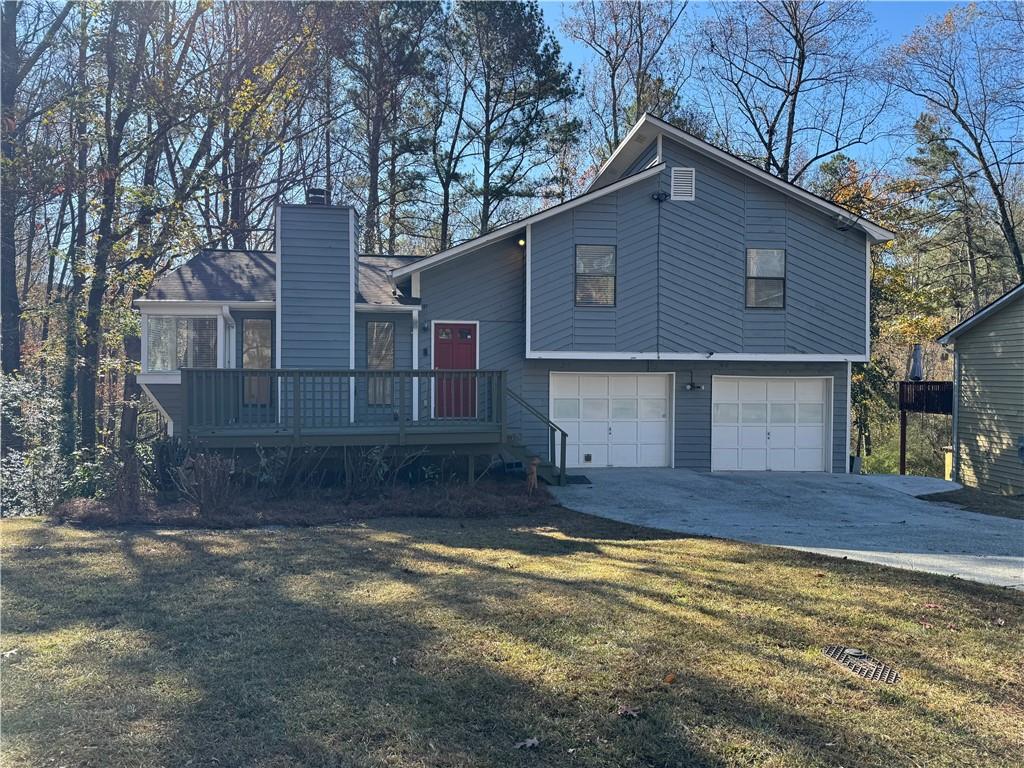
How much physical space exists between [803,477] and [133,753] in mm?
12889

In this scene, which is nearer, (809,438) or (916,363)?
(809,438)

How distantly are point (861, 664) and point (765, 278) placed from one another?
428 inches

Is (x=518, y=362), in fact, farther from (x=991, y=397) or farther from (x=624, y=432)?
(x=991, y=397)

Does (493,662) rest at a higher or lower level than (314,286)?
lower

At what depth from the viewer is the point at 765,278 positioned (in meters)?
14.0

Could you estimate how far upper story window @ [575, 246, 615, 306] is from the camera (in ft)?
44.2

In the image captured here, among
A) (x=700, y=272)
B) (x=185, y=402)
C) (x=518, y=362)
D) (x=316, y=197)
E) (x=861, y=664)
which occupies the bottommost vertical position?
(x=861, y=664)

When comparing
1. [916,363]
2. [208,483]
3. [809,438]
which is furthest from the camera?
[916,363]

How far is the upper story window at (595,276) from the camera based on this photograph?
44.2 ft

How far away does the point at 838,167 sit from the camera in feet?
77.3

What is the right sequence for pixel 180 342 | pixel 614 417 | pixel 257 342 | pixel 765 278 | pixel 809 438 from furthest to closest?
1. pixel 809 438
2. pixel 614 417
3. pixel 765 278
4. pixel 257 342
5. pixel 180 342

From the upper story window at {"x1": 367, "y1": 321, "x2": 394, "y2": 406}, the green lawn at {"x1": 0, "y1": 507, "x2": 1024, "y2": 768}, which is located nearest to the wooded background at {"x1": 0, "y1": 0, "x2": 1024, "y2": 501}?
the upper story window at {"x1": 367, "y1": 321, "x2": 394, "y2": 406}

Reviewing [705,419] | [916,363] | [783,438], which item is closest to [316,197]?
[705,419]

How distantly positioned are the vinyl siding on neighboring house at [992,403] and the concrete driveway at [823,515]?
5179mm
